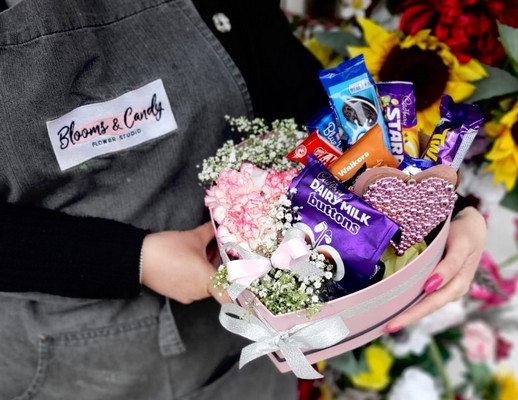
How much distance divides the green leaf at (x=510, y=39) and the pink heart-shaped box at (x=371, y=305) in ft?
0.95

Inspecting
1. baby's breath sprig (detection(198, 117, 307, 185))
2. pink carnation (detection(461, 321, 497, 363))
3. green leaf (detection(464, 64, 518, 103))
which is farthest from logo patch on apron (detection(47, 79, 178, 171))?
pink carnation (detection(461, 321, 497, 363))

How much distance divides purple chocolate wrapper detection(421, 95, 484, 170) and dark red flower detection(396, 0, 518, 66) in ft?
0.77

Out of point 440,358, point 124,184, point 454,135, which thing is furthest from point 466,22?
point 440,358

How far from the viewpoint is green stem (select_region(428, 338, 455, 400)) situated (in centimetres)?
117

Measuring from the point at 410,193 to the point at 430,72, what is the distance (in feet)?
1.11

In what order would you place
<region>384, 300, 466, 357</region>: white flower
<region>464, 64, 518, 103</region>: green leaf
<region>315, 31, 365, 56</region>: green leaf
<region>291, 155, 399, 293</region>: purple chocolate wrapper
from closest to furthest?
1. <region>291, 155, 399, 293</region>: purple chocolate wrapper
2. <region>464, 64, 518, 103</region>: green leaf
3. <region>315, 31, 365, 56</region>: green leaf
4. <region>384, 300, 466, 357</region>: white flower

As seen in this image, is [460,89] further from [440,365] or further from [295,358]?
[440,365]

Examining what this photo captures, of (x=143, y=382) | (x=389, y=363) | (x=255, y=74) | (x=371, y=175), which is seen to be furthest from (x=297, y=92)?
(x=389, y=363)

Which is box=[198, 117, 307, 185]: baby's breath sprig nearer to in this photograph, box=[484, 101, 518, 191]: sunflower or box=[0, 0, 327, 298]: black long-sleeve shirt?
box=[0, 0, 327, 298]: black long-sleeve shirt

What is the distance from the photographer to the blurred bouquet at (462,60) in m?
0.76

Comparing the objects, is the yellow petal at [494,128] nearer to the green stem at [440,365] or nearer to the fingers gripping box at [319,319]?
the fingers gripping box at [319,319]

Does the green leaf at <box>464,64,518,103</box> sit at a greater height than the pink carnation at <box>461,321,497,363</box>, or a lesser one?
greater

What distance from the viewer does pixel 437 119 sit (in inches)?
31.6

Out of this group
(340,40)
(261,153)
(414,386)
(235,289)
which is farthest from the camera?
(414,386)
